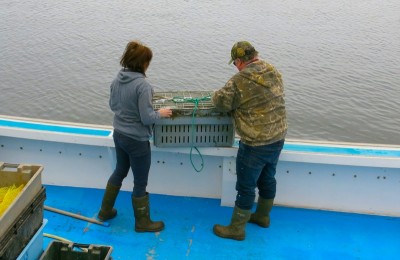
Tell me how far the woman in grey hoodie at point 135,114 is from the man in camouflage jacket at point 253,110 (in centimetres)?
47

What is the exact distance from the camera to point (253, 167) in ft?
9.61

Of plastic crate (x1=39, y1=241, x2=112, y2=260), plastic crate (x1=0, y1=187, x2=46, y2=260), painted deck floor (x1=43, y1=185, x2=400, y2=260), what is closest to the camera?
plastic crate (x1=0, y1=187, x2=46, y2=260)

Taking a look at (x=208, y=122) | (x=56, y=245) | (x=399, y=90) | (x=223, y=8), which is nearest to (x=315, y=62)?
(x=399, y=90)

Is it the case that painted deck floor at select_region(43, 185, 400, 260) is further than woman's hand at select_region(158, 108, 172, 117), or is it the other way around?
painted deck floor at select_region(43, 185, 400, 260)

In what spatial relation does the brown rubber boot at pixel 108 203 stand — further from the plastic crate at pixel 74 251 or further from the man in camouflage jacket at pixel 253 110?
the man in camouflage jacket at pixel 253 110

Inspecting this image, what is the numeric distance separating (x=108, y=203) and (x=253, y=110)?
129 centimetres

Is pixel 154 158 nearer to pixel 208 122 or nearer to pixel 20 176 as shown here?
pixel 208 122

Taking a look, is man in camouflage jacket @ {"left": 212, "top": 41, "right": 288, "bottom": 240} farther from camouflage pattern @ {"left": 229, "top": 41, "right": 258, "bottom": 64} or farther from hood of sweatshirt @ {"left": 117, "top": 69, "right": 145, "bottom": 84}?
hood of sweatshirt @ {"left": 117, "top": 69, "right": 145, "bottom": 84}

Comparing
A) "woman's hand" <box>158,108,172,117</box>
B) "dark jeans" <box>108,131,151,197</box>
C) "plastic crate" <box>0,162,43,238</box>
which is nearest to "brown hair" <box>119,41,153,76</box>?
"woman's hand" <box>158,108,172,117</box>

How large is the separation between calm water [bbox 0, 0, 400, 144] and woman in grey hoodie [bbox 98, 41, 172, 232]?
5.71 m

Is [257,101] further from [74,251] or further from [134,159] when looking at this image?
[74,251]

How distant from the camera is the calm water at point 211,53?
9.20 metres

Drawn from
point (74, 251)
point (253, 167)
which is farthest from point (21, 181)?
point (253, 167)

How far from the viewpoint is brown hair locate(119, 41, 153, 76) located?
2.74 meters
